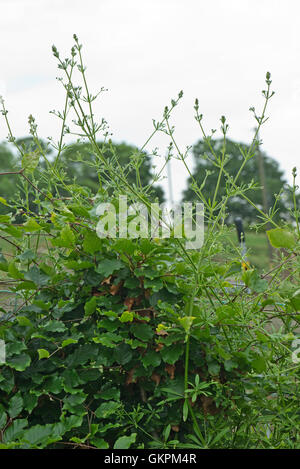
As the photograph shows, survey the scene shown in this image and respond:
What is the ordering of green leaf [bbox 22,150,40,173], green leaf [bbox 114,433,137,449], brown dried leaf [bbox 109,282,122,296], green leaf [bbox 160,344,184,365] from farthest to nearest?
1. green leaf [bbox 22,150,40,173]
2. brown dried leaf [bbox 109,282,122,296]
3. green leaf [bbox 160,344,184,365]
4. green leaf [bbox 114,433,137,449]

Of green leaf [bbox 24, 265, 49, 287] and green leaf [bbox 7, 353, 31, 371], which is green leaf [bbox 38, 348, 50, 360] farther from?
green leaf [bbox 24, 265, 49, 287]

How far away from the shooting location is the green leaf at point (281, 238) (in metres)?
1.38

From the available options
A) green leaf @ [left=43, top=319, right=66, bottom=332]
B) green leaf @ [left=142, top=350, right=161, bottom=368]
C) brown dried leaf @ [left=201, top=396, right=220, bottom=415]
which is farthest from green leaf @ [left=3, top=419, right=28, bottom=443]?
brown dried leaf @ [left=201, top=396, right=220, bottom=415]

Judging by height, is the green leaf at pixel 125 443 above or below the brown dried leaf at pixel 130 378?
below

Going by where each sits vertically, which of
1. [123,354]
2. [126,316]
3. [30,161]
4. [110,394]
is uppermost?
[30,161]

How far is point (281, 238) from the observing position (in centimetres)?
138

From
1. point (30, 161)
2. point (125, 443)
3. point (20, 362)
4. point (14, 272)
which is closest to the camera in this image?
point (125, 443)

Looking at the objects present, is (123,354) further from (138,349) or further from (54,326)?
(54,326)

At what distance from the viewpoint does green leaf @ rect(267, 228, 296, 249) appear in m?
1.38

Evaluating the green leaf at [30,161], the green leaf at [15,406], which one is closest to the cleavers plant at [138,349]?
the green leaf at [15,406]

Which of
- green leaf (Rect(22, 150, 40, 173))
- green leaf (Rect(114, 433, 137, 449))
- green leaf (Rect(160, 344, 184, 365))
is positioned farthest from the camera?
green leaf (Rect(22, 150, 40, 173))

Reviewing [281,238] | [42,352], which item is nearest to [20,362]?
[42,352]

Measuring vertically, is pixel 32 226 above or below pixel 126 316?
above

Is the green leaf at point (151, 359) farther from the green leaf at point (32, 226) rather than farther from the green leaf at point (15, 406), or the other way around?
the green leaf at point (32, 226)
